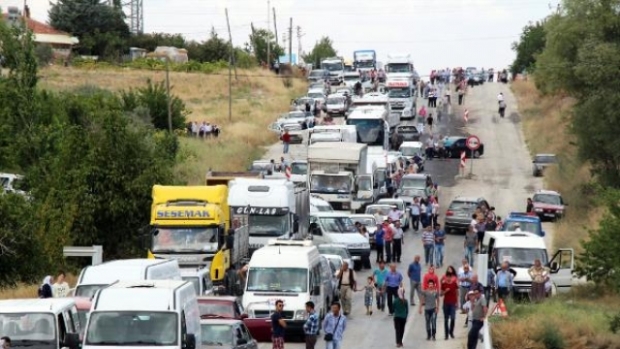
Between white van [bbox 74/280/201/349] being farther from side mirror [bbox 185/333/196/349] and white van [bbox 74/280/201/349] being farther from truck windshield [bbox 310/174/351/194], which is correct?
truck windshield [bbox 310/174/351/194]

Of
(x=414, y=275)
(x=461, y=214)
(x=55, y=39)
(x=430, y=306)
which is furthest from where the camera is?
(x=55, y=39)

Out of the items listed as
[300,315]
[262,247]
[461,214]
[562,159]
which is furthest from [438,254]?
[562,159]

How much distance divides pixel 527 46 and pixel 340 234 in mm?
104288

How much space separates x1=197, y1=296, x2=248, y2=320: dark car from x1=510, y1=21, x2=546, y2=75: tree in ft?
387

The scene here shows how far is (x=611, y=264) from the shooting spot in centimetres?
3694

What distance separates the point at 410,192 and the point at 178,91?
56689mm

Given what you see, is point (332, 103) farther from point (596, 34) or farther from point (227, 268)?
point (227, 268)

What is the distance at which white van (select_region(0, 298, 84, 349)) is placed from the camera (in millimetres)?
22047

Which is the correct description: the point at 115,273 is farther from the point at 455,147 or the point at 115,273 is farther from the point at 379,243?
the point at 455,147

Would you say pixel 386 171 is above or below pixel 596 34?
below

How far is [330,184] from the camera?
185ft

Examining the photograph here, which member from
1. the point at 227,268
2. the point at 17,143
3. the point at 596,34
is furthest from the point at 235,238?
the point at 596,34

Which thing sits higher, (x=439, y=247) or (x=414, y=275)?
(x=414, y=275)

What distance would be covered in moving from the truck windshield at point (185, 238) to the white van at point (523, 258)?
25.8 feet
